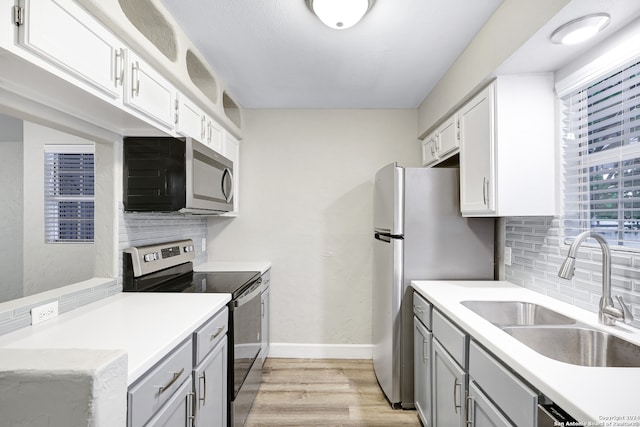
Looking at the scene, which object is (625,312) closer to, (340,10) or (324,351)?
(340,10)

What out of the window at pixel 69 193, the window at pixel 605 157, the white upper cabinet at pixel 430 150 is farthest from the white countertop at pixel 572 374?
the window at pixel 69 193

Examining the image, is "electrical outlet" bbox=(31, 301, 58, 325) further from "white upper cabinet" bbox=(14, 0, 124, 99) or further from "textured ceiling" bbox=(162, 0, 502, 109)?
"textured ceiling" bbox=(162, 0, 502, 109)

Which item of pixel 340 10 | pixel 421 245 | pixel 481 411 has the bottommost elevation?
pixel 481 411

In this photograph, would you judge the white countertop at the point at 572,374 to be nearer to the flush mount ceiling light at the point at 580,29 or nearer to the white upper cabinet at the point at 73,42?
the flush mount ceiling light at the point at 580,29

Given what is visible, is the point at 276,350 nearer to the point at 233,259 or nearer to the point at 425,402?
the point at 233,259

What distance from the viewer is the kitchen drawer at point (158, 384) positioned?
0.92 m

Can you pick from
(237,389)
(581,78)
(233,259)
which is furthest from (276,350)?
(581,78)

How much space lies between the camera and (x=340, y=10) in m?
1.54

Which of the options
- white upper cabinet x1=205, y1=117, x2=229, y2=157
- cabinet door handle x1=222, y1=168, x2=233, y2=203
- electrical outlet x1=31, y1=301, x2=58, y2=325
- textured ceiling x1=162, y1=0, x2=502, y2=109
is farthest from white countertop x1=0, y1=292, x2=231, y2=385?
textured ceiling x1=162, y1=0, x2=502, y2=109

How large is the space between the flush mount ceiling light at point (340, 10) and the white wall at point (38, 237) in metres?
1.52

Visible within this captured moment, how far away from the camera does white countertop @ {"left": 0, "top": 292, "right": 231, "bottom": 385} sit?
102cm

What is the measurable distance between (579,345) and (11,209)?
271cm

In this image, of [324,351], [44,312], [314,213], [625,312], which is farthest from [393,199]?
[44,312]

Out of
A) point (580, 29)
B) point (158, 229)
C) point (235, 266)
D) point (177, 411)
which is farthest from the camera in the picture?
point (235, 266)
